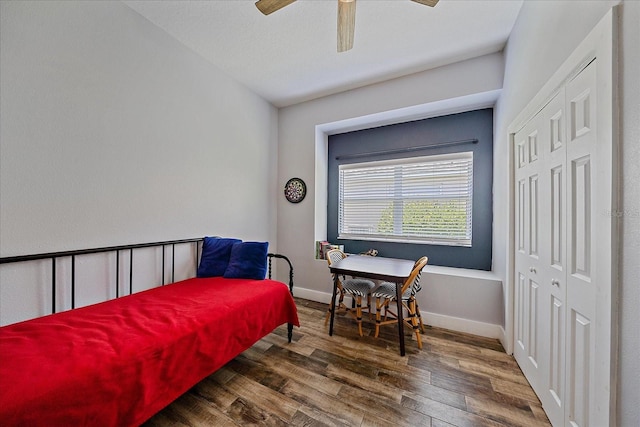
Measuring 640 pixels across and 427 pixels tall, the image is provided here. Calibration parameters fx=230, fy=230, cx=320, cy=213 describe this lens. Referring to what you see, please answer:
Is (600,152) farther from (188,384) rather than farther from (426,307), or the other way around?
(188,384)

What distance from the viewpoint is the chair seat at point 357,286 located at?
2415 millimetres

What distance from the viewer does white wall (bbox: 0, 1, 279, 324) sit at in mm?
1424

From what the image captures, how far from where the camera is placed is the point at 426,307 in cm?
265

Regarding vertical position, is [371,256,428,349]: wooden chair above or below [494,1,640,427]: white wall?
below

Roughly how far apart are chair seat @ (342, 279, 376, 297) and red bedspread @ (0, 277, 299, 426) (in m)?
0.93

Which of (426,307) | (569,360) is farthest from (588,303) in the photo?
(426,307)

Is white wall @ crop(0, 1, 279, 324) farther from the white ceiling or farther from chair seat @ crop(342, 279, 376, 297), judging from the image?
chair seat @ crop(342, 279, 376, 297)

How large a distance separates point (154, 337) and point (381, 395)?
149 centimetres

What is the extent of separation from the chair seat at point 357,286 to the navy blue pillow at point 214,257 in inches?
51.4

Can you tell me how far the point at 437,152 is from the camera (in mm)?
2984

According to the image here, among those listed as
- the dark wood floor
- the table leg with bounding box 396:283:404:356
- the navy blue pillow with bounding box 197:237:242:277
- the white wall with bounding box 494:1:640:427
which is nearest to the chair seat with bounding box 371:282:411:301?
the table leg with bounding box 396:283:404:356

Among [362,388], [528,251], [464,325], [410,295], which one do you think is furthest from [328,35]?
[464,325]

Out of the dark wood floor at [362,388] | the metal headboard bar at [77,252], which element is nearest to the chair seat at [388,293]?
the dark wood floor at [362,388]

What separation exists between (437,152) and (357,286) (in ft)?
6.56
